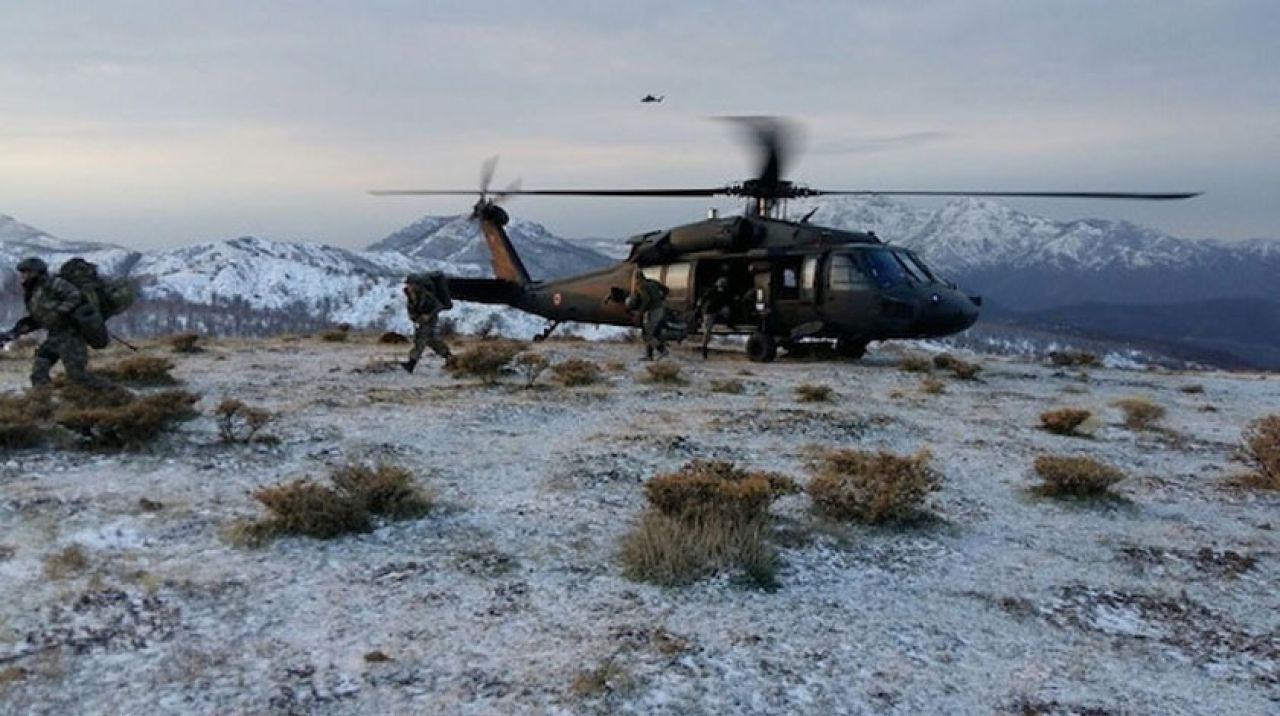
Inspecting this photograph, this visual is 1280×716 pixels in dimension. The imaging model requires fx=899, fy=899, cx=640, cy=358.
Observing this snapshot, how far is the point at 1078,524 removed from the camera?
7672 mm

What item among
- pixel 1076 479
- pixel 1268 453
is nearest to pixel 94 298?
pixel 1076 479

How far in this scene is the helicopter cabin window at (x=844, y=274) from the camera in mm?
17297

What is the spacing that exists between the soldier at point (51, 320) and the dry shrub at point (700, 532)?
26.4ft

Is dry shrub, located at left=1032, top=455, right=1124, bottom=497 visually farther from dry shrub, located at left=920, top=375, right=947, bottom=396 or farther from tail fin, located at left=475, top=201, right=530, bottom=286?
tail fin, located at left=475, top=201, right=530, bottom=286

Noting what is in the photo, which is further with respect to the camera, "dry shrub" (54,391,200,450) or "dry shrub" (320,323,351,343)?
"dry shrub" (320,323,351,343)

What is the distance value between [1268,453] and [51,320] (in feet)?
45.3

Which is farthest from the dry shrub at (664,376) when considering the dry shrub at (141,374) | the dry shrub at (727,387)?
the dry shrub at (141,374)

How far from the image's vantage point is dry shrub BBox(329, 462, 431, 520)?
6.87 meters

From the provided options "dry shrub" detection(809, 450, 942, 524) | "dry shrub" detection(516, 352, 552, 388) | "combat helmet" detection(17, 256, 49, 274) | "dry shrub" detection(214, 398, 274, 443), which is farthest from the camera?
"dry shrub" detection(516, 352, 552, 388)

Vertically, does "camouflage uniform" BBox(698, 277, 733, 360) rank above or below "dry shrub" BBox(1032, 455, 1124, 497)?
above

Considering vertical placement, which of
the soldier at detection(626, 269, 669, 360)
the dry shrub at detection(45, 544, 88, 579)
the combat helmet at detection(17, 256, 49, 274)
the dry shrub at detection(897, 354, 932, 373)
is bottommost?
the dry shrub at detection(897, 354, 932, 373)

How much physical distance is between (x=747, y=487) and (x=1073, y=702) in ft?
8.92

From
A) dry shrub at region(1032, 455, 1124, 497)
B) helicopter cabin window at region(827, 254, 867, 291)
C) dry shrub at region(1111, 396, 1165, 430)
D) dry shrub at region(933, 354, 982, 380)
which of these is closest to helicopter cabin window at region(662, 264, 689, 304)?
helicopter cabin window at region(827, 254, 867, 291)

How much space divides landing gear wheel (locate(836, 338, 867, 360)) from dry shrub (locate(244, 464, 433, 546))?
13.6 metres
